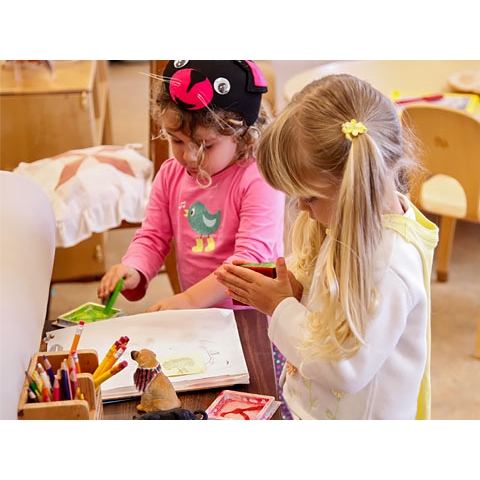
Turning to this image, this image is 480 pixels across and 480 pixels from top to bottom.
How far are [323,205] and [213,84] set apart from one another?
17.2 inches

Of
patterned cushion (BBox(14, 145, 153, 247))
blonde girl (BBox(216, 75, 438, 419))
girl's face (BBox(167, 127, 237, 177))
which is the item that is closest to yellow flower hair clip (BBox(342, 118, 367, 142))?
blonde girl (BBox(216, 75, 438, 419))

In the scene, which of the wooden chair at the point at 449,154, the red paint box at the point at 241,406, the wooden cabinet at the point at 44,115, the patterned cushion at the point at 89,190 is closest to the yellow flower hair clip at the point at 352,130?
the red paint box at the point at 241,406

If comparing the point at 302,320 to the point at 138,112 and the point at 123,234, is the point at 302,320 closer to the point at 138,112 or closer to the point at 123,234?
the point at 123,234

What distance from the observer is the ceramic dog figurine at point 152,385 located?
3.10ft

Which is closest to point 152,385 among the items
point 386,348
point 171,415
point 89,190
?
point 171,415

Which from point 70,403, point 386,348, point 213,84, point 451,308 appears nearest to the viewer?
point 70,403

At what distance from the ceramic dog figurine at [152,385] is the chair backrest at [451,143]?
135 centimetres

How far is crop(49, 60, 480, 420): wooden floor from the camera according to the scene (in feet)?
6.98

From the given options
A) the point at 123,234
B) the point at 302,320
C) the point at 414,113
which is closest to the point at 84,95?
the point at 123,234

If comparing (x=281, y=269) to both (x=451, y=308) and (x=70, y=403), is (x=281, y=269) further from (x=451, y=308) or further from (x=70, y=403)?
(x=451, y=308)

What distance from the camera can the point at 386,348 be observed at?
0.90 metres

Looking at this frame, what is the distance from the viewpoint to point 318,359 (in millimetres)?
918

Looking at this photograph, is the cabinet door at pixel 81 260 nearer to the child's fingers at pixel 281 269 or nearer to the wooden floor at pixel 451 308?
the wooden floor at pixel 451 308
